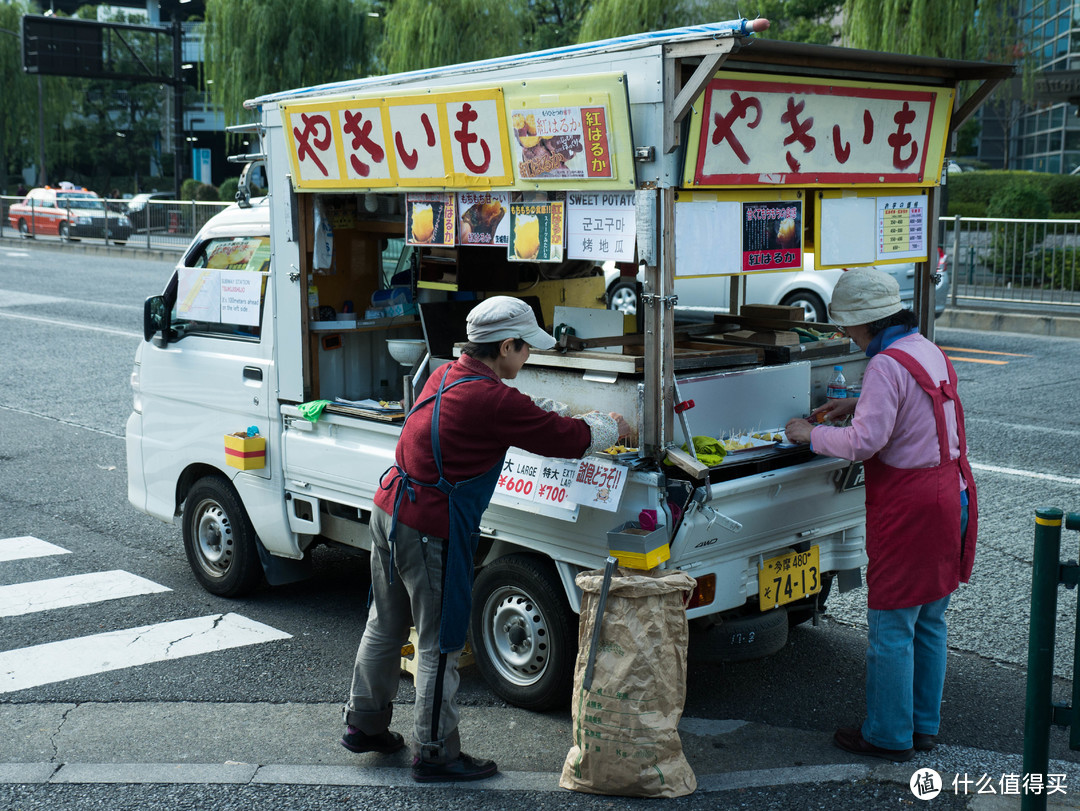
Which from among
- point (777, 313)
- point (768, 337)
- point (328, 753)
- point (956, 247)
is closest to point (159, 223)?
point (956, 247)

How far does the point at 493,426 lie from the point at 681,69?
1.42 meters

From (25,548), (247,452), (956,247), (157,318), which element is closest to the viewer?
(247,452)

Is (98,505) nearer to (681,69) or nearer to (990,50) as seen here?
(681,69)

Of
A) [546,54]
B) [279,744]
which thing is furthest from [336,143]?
[279,744]

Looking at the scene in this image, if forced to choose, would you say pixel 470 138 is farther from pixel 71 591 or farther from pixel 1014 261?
pixel 1014 261

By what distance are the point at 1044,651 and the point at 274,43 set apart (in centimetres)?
→ 3312

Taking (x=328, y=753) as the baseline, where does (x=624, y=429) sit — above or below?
above

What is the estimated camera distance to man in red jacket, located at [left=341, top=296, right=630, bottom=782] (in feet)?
12.7

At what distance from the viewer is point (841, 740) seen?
4203 millimetres

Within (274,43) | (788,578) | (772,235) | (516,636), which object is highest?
(274,43)

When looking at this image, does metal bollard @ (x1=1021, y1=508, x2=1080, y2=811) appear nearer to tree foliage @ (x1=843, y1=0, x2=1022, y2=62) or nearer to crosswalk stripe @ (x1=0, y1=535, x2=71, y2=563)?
crosswalk stripe @ (x1=0, y1=535, x2=71, y2=563)

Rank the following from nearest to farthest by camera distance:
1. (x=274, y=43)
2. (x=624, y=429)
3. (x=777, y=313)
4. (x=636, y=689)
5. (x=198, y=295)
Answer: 1. (x=636, y=689)
2. (x=624, y=429)
3. (x=777, y=313)
4. (x=198, y=295)
5. (x=274, y=43)

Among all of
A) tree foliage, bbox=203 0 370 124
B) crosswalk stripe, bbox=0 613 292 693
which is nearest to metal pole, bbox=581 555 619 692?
crosswalk stripe, bbox=0 613 292 693

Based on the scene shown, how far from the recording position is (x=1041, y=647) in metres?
3.34
